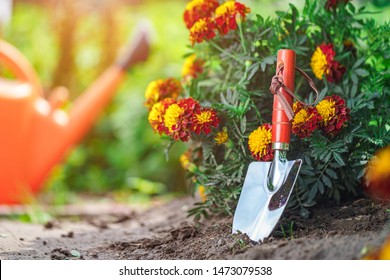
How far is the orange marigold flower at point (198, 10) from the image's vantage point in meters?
1.43

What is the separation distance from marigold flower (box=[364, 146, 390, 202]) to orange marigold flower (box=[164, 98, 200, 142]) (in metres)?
0.40

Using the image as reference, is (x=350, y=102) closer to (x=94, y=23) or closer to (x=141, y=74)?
(x=141, y=74)

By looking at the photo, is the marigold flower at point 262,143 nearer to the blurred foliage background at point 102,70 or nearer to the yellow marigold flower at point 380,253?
the yellow marigold flower at point 380,253

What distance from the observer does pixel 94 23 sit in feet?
10.7

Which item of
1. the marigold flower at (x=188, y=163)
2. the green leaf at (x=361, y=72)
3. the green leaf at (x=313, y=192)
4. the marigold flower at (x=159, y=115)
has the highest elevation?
the green leaf at (x=361, y=72)

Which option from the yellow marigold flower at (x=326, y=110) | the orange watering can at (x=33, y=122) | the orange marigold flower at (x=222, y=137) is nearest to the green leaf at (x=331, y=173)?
the yellow marigold flower at (x=326, y=110)

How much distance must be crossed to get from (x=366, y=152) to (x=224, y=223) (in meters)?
0.36

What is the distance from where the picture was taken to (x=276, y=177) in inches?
48.7

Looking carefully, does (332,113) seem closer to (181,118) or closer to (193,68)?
(181,118)

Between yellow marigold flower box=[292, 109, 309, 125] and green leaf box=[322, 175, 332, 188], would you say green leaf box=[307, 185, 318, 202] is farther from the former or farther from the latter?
yellow marigold flower box=[292, 109, 309, 125]

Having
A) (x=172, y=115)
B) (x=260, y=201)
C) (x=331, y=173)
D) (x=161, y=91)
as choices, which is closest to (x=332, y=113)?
(x=331, y=173)

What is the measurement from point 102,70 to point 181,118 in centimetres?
188

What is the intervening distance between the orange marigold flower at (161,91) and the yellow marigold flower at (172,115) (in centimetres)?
17
